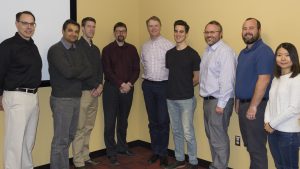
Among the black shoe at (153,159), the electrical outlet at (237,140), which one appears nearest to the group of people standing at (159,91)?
the black shoe at (153,159)

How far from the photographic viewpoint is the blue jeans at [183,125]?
11.7 feet

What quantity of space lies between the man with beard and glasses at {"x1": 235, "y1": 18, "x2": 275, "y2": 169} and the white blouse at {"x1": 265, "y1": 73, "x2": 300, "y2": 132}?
0.66 feet

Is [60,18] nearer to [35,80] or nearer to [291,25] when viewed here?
[35,80]

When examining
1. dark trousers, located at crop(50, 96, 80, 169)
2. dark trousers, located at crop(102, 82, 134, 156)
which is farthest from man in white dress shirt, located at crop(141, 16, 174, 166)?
dark trousers, located at crop(50, 96, 80, 169)

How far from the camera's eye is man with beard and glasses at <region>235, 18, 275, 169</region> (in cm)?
276

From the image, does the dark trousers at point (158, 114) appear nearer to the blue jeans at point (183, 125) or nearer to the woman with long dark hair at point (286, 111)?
the blue jeans at point (183, 125)

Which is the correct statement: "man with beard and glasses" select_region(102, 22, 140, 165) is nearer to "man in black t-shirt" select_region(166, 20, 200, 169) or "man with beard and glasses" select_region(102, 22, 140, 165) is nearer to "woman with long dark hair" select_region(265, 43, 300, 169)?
"man in black t-shirt" select_region(166, 20, 200, 169)

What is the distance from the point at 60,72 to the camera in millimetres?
3135

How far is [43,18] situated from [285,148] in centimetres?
285

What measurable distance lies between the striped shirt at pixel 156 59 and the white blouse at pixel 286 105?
5.07 ft

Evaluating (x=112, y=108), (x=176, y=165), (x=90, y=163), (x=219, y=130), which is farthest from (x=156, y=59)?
(x=90, y=163)

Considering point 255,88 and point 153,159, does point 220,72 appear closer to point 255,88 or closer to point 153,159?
point 255,88

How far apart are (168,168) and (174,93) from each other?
936 mm

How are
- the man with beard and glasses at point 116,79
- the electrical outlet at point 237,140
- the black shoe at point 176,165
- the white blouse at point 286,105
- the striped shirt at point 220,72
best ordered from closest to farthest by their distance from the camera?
the white blouse at point 286,105, the striped shirt at point 220,72, the electrical outlet at point 237,140, the black shoe at point 176,165, the man with beard and glasses at point 116,79
